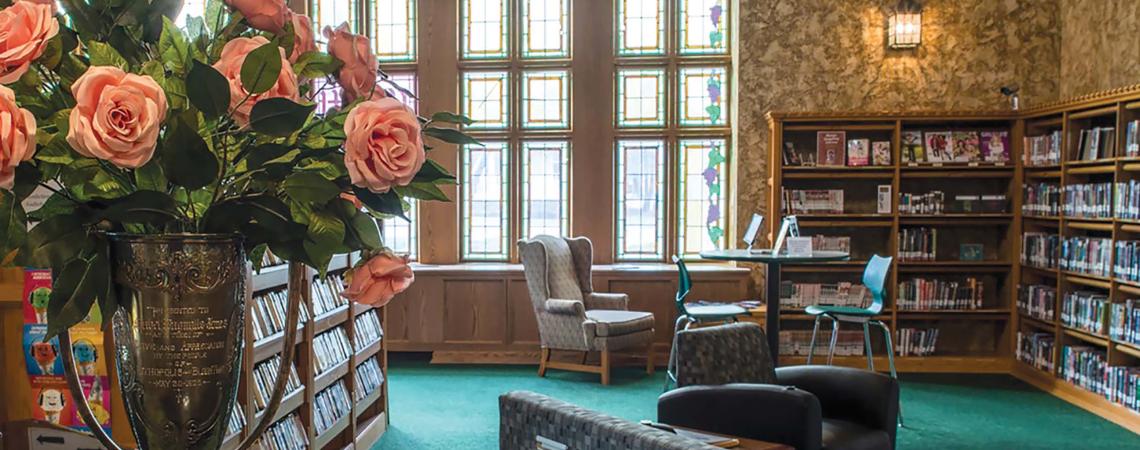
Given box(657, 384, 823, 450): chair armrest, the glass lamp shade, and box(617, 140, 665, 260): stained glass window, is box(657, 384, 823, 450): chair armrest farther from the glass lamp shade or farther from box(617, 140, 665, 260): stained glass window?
the glass lamp shade

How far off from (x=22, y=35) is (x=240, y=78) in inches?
8.2

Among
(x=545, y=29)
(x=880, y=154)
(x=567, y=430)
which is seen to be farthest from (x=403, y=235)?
(x=567, y=430)

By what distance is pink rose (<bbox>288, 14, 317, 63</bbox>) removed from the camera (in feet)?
3.39

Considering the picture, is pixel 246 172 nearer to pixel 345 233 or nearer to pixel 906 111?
pixel 345 233

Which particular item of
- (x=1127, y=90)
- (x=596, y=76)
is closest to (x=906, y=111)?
(x=1127, y=90)

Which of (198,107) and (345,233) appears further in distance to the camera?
(345,233)

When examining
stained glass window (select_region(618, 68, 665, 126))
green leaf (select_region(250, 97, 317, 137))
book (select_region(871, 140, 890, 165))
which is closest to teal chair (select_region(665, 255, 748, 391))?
book (select_region(871, 140, 890, 165))

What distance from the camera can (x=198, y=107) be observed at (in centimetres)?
88

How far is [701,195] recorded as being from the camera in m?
7.10

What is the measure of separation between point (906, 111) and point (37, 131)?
6212 mm

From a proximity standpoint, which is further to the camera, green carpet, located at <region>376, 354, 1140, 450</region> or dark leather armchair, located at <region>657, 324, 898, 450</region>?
green carpet, located at <region>376, 354, 1140, 450</region>

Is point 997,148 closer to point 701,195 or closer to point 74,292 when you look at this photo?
point 701,195

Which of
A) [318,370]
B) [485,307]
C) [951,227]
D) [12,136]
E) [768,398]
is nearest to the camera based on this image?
[12,136]

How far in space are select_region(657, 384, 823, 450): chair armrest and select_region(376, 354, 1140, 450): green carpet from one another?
1.61 meters
